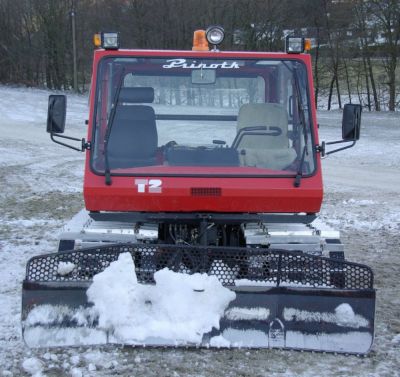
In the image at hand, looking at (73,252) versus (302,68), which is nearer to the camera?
(73,252)

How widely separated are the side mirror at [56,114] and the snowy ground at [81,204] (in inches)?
55.2

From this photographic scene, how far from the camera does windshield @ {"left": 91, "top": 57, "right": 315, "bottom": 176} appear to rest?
4410 millimetres

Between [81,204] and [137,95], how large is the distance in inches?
185

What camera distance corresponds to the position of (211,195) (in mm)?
4223

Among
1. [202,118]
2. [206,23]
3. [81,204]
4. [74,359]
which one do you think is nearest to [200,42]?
[202,118]

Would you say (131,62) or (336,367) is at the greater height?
(131,62)

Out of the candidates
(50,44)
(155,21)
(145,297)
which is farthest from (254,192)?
(50,44)

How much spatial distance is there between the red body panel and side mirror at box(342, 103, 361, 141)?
1.17 feet

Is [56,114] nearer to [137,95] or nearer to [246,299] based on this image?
[137,95]

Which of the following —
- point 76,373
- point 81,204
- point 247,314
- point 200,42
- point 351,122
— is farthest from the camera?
point 81,204

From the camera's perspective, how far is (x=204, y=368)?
3734 mm

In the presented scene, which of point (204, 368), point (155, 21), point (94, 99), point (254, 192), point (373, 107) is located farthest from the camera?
point (373, 107)

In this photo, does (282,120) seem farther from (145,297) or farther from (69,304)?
(69,304)

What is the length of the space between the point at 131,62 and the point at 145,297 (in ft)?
5.77
